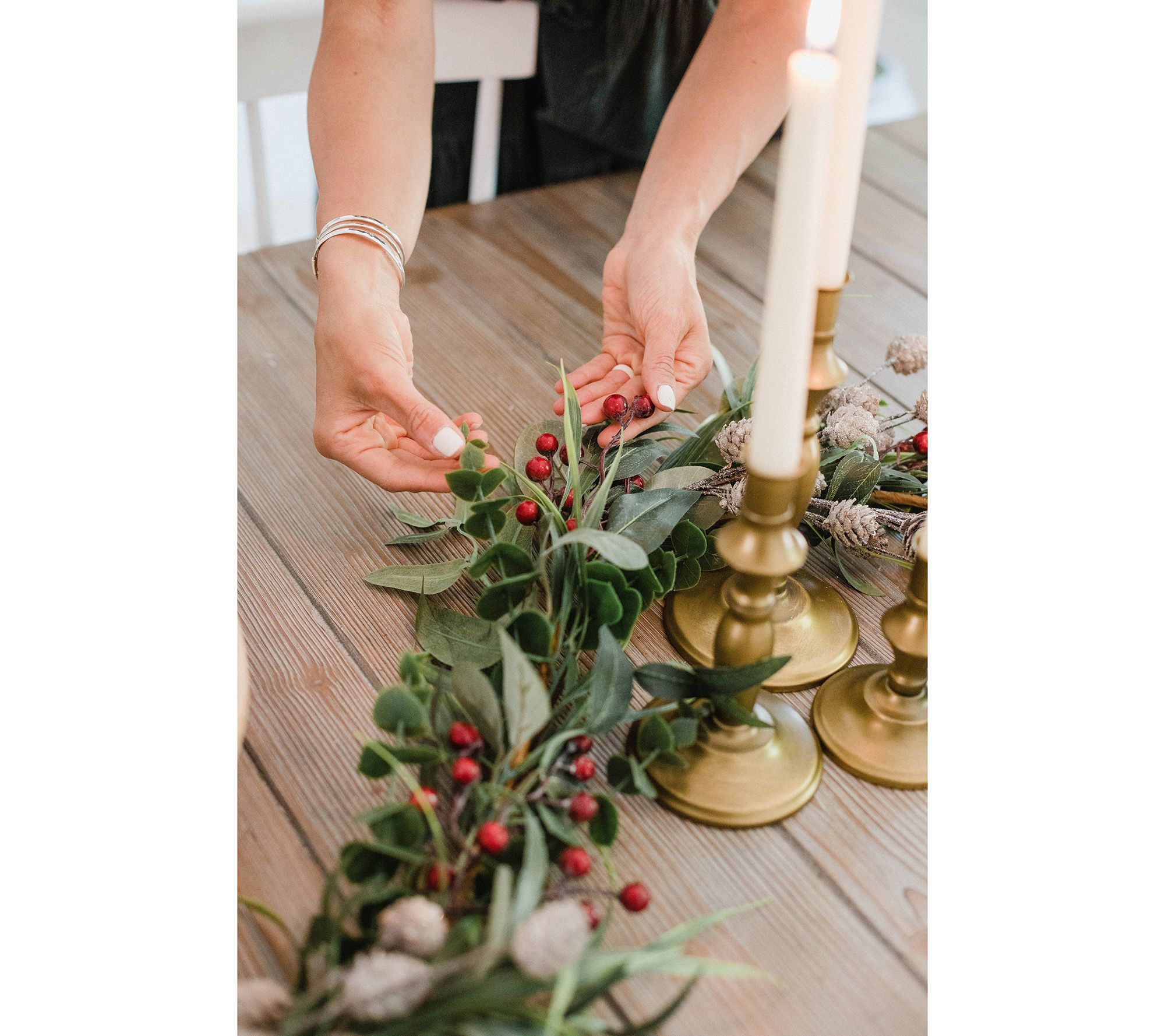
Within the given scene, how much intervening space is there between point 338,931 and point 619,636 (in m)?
0.23

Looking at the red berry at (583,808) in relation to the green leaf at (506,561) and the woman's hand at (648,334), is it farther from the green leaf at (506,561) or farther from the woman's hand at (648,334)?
the woman's hand at (648,334)

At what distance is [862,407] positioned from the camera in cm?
74

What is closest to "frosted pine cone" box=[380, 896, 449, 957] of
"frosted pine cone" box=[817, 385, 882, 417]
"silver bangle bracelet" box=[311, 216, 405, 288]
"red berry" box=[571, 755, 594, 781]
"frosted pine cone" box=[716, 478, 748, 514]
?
"red berry" box=[571, 755, 594, 781]

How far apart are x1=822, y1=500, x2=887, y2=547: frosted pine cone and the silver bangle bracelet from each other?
0.41 m

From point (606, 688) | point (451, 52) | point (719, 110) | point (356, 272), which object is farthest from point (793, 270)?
point (451, 52)

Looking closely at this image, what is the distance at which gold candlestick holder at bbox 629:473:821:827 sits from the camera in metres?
0.49

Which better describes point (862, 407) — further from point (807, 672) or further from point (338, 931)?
point (338, 931)

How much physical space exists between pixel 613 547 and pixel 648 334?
300 mm

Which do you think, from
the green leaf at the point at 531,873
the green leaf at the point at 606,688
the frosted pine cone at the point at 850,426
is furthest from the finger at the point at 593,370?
the green leaf at the point at 531,873

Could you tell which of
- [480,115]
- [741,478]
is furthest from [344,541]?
[480,115]

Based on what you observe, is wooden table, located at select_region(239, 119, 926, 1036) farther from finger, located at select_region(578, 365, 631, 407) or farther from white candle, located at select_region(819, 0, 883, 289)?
white candle, located at select_region(819, 0, 883, 289)

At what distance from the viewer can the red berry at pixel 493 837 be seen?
483 mm

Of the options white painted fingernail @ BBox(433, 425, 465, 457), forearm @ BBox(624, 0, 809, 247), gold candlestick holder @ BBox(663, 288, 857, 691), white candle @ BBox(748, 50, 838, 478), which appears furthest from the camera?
forearm @ BBox(624, 0, 809, 247)
